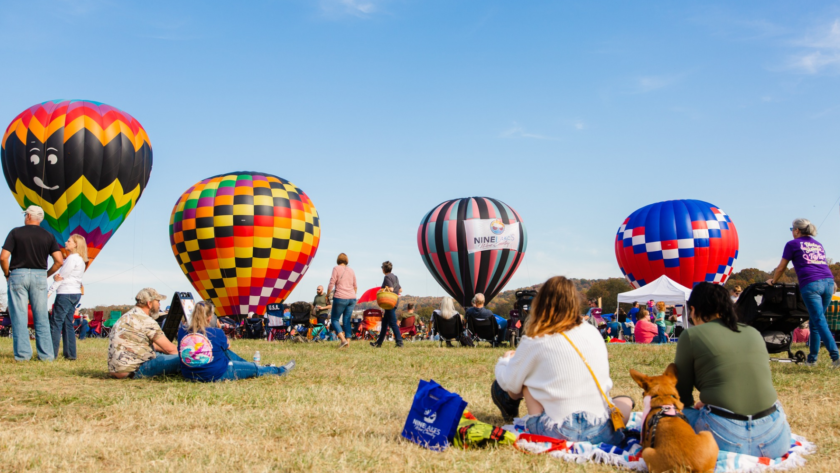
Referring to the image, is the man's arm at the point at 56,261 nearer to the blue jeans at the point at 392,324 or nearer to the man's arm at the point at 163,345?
the man's arm at the point at 163,345

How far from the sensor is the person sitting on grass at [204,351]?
19.1ft

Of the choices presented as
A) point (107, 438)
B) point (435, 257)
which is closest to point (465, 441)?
point (107, 438)

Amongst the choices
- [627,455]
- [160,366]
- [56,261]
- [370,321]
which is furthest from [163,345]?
[370,321]

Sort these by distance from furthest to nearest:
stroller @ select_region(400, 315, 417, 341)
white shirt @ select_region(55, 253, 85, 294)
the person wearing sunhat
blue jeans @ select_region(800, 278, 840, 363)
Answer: stroller @ select_region(400, 315, 417, 341) → white shirt @ select_region(55, 253, 85, 294) → blue jeans @ select_region(800, 278, 840, 363) → the person wearing sunhat

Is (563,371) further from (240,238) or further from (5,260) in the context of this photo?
(240,238)

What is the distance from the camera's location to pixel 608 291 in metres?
69.1

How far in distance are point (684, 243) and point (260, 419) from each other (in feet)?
83.1

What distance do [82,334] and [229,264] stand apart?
184 inches

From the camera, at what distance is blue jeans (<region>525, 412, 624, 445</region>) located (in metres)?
3.34

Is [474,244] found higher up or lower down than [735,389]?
higher up

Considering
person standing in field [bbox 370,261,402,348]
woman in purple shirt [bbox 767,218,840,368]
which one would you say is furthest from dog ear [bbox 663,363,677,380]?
person standing in field [bbox 370,261,402,348]

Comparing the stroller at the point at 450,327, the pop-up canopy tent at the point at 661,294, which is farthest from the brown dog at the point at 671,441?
the pop-up canopy tent at the point at 661,294

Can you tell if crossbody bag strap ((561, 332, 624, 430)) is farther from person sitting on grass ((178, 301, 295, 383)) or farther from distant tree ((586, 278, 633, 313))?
distant tree ((586, 278, 633, 313))

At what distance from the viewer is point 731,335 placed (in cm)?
317
